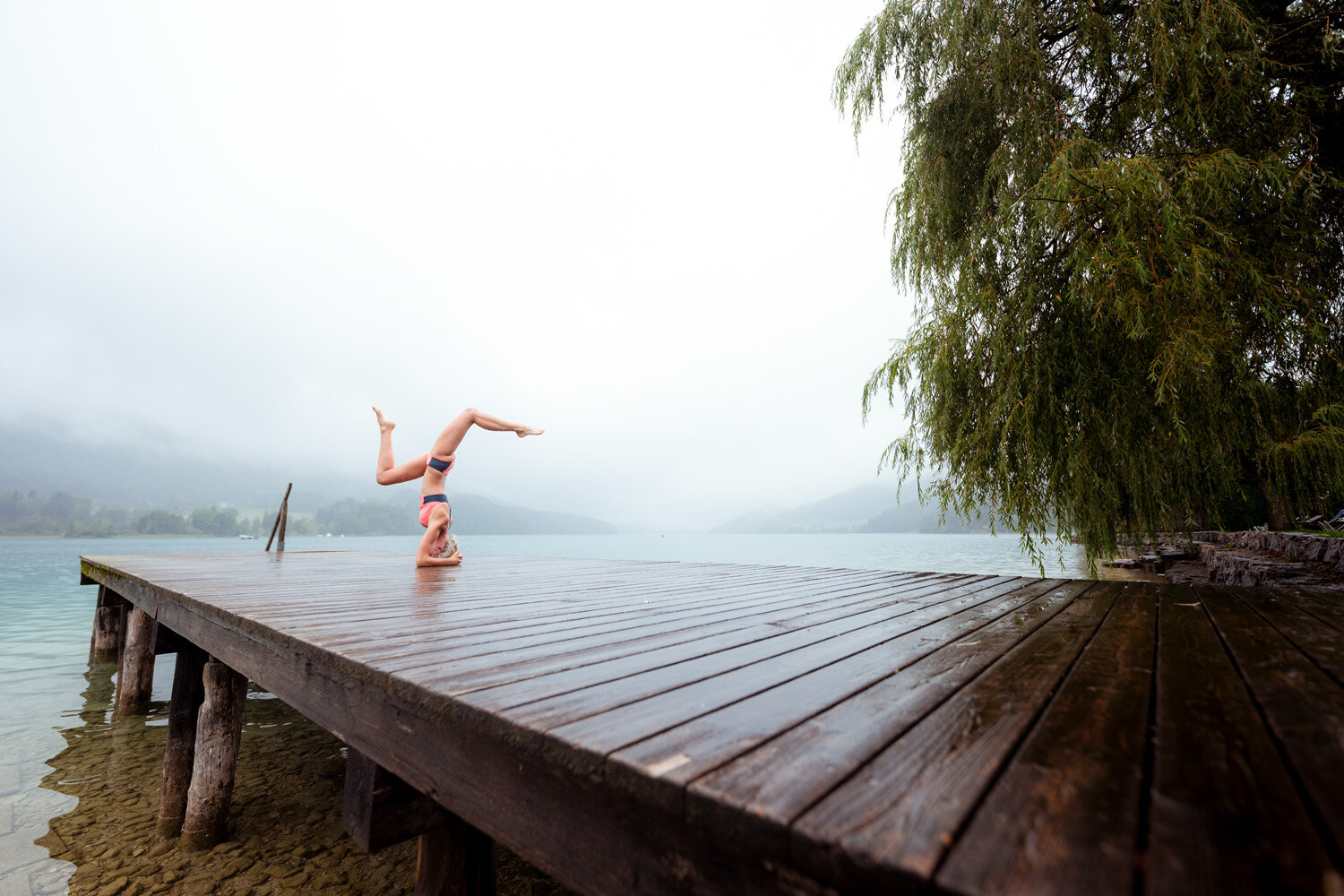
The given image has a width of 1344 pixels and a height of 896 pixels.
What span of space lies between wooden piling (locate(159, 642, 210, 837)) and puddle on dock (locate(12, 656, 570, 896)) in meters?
0.14

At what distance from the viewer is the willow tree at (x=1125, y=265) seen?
3.19 metres

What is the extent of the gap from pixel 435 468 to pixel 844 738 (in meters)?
5.02

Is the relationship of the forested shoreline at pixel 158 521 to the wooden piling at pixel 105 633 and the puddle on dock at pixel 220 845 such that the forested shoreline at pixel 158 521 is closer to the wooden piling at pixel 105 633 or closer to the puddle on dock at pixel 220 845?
the wooden piling at pixel 105 633

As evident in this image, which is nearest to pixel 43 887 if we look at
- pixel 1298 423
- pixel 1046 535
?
pixel 1046 535

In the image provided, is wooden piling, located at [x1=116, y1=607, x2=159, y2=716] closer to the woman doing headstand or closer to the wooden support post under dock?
the woman doing headstand

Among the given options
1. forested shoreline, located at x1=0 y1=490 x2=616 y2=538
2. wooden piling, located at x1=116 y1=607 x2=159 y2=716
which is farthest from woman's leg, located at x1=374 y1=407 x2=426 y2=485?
forested shoreline, located at x1=0 y1=490 x2=616 y2=538

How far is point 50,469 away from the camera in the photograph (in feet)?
634

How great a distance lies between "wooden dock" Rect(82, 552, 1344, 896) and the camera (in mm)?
739

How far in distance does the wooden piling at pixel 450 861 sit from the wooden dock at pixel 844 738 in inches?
0.5

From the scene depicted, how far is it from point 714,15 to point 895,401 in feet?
310

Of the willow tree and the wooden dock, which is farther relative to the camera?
the willow tree

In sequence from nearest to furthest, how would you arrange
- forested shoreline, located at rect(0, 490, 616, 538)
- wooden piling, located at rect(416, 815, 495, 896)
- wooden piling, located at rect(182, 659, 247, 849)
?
wooden piling, located at rect(416, 815, 495, 896) → wooden piling, located at rect(182, 659, 247, 849) → forested shoreline, located at rect(0, 490, 616, 538)

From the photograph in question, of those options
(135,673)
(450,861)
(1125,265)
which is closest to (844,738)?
(450,861)

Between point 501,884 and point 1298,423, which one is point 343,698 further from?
point 1298,423
